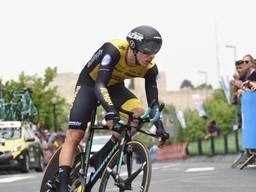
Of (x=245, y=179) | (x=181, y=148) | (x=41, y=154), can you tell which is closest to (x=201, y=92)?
(x=181, y=148)

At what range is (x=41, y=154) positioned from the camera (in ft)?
77.8

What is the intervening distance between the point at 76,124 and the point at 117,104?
0.40m

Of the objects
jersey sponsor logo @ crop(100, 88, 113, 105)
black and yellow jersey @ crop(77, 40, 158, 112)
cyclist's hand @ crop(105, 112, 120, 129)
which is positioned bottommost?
cyclist's hand @ crop(105, 112, 120, 129)

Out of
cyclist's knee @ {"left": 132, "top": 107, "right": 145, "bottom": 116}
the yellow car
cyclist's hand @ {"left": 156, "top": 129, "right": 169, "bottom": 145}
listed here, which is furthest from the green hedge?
cyclist's hand @ {"left": 156, "top": 129, "right": 169, "bottom": 145}

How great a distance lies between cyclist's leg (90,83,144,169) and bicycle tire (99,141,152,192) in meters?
0.45

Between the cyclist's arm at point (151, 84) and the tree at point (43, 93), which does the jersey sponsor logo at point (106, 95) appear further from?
the tree at point (43, 93)

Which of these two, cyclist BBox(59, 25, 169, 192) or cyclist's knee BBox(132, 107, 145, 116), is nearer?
cyclist BBox(59, 25, 169, 192)

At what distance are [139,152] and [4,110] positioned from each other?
22189mm

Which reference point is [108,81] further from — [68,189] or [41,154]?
[41,154]

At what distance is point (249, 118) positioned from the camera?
14.4m

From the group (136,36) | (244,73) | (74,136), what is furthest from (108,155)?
(244,73)

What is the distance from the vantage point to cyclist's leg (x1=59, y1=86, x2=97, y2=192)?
723cm

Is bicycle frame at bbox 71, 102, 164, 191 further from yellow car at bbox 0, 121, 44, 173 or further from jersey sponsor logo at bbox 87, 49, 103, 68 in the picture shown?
yellow car at bbox 0, 121, 44, 173

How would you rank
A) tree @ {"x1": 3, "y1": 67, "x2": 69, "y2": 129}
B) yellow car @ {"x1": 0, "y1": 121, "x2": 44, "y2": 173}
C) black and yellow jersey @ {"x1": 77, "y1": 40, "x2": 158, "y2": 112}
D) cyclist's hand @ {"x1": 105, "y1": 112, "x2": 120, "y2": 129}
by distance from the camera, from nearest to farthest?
1. cyclist's hand @ {"x1": 105, "y1": 112, "x2": 120, "y2": 129}
2. black and yellow jersey @ {"x1": 77, "y1": 40, "x2": 158, "y2": 112}
3. yellow car @ {"x1": 0, "y1": 121, "x2": 44, "y2": 173}
4. tree @ {"x1": 3, "y1": 67, "x2": 69, "y2": 129}
